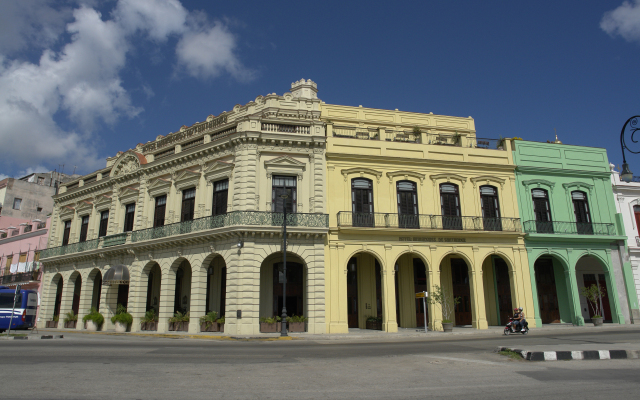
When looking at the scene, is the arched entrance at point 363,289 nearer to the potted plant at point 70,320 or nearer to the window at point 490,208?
the window at point 490,208

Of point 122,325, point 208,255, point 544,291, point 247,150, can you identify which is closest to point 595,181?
point 544,291

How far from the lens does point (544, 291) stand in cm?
2731

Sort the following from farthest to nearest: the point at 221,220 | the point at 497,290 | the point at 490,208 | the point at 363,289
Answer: the point at 497,290 < the point at 490,208 < the point at 363,289 < the point at 221,220

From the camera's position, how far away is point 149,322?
2478 centimetres

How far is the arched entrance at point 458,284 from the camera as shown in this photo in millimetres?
26109

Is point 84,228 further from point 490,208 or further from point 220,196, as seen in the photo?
point 490,208

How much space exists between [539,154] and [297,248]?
16166 millimetres

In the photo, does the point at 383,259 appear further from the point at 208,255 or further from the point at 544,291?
the point at 544,291

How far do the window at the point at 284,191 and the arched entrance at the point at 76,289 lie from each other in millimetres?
16766

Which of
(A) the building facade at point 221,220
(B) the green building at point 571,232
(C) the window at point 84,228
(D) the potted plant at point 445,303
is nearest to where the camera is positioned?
(A) the building facade at point 221,220

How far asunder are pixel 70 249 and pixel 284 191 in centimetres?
1749

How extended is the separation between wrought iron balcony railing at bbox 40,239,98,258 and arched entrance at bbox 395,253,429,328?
63.7ft

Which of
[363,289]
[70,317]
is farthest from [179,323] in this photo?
[70,317]

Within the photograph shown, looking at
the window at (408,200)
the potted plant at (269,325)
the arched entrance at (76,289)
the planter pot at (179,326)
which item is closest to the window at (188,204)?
the planter pot at (179,326)
